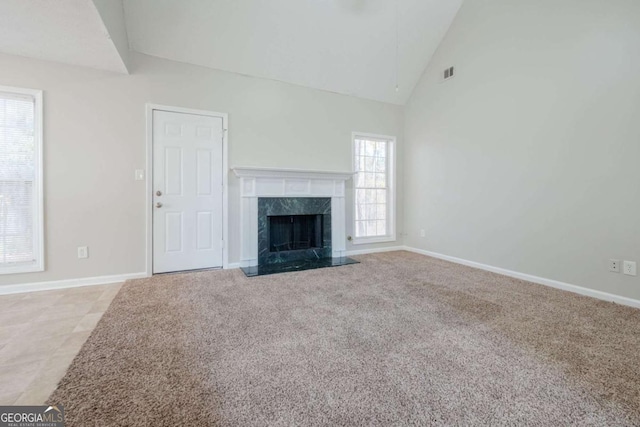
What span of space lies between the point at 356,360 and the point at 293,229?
283 cm

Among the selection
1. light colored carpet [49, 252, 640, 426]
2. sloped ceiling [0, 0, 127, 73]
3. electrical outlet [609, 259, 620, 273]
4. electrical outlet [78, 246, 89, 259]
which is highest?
sloped ceiling [0, 0, 127, 73]

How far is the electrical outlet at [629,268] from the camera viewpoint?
2.51 metres

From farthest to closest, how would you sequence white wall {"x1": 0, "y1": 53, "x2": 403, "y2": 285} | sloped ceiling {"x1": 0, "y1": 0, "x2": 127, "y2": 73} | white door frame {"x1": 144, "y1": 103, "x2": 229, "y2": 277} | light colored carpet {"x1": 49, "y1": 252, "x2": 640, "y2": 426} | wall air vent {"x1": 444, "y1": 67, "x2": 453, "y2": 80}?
wall air vent {"x1": 444, "y1": 67, "x2": 453, "y2": 80} < white door frame {"x1": 144, "y1": 103, "x2": 229, "y2": 277} < white wall {"x1": 0, "y1": 53, "x2": 403, "y2": 285} < sloped ceiling {"x1": 0, "y1": 0, "x2": 127, "y2": 73} < light colored carpet {"x1": 49, "y1": 252, "x2": 640, "y2": 426}

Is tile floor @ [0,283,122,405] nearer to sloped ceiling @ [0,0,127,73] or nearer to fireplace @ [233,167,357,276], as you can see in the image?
fireplace @ [233,167,357,276]

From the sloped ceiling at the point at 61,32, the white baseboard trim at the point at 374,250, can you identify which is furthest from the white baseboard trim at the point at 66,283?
the white baseboard trim at the point at 374,250

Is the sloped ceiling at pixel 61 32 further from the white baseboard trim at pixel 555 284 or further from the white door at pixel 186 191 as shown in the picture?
the white baseboard trim at pixel 555 284

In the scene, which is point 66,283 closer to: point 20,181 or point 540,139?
point 20,181

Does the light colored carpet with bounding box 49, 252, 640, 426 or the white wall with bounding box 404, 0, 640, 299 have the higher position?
the white wall with bounding box 404, 0, 640, 299

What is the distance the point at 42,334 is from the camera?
6.63 ft

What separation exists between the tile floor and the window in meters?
0.41

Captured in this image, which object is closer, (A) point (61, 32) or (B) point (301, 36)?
(A) point (61, 32)

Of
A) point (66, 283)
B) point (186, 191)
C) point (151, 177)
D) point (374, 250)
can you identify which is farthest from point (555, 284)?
point (66, 283)

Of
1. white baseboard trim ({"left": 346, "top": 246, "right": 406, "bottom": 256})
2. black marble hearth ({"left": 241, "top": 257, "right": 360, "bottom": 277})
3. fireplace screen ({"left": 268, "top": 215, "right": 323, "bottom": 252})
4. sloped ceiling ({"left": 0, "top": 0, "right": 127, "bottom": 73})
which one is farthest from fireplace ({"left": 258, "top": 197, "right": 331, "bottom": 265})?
sloped ceiling ({"left": 0, "top": 0, "right": 127, "bottom": 73})

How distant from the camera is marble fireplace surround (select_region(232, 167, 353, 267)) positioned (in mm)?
3855
